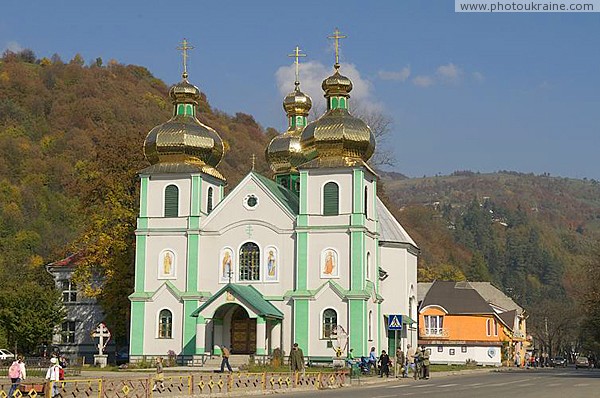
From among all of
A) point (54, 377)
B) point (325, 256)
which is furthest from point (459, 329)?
point (54, 377)

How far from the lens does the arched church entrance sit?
47.3 m

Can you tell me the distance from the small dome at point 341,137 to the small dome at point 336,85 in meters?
1.77

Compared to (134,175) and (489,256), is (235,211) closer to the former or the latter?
(134,175)

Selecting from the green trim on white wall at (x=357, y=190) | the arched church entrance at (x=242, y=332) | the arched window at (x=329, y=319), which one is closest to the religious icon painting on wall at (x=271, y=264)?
the arched church entrance at (x=242, y=332)

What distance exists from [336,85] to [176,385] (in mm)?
25621

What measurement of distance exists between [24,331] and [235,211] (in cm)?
1361

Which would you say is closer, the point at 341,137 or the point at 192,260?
the point at 341,137

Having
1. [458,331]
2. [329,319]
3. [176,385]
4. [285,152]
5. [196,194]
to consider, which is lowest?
[176,385]

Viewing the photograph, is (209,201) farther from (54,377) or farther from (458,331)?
(458,331)

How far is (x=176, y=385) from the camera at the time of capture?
26.7 m

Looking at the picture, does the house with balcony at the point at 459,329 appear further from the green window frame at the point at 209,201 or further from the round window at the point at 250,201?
the round window at the point at 250,201

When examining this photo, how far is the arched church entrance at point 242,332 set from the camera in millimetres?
47344

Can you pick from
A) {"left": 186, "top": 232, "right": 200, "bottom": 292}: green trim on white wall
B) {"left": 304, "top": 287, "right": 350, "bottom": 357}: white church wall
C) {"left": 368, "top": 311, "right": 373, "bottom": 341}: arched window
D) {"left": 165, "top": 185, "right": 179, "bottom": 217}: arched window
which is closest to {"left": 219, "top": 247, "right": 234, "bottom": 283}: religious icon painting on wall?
{"left": 186, "top": 232, "right": 200, "bottom": 292}: green trim on white wall

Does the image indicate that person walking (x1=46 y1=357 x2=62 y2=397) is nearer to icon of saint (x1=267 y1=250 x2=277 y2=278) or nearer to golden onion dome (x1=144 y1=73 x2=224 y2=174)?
icon of saint (x1=267 y1=250 x2=277 y2=278)
